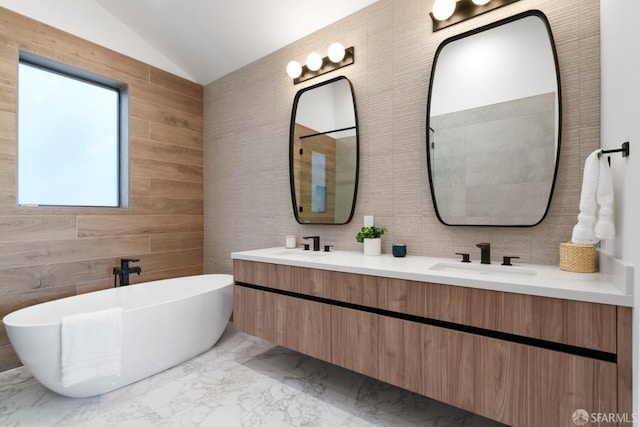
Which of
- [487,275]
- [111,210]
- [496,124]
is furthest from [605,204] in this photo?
[111,210]

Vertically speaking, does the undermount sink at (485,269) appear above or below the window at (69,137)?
below

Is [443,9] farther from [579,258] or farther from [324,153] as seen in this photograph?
[579,258]

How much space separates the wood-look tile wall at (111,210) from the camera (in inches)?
80.6

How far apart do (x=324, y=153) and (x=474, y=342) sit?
1.58 metres

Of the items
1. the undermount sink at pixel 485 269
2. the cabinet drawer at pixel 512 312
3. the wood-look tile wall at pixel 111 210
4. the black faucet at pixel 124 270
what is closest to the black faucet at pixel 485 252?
the undermount sink at pixel 485 269

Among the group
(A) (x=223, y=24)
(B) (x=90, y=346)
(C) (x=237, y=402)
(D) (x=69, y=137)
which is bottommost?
(C) (x=237, y=402)

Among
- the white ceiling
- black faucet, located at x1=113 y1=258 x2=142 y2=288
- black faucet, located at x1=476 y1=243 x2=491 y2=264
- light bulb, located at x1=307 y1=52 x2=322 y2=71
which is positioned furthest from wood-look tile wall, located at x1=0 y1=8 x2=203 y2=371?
black faucet, located at x1=476 y1=243 x2=491 y2=264

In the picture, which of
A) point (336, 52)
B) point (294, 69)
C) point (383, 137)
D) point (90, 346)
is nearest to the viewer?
point (90, 346)

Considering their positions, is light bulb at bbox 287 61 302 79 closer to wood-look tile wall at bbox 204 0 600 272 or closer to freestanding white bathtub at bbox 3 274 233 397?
wood-look tile wall at bbox 204 0 600 272

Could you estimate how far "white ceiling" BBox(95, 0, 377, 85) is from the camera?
2219mm

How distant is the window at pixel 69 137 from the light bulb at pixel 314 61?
173cm

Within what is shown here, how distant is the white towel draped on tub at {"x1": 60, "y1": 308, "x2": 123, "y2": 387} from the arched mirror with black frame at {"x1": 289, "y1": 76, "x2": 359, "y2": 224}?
54.9 inches

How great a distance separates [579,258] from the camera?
4.25ft

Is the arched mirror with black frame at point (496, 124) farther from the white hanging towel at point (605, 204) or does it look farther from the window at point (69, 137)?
the window at point (69, 137)
